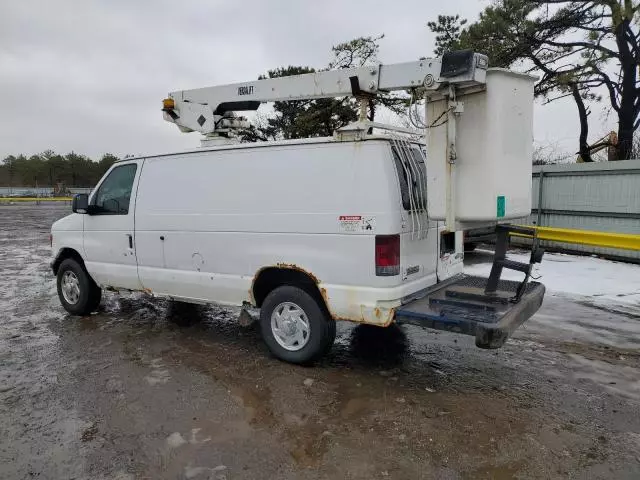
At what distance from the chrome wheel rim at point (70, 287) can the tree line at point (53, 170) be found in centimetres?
6049

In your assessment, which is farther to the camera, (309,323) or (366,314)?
(309,323)

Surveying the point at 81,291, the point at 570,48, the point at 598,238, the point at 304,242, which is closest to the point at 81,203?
the point at 81,291

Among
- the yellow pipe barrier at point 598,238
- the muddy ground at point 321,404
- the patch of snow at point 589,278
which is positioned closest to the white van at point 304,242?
the muddy ground at point 321,404

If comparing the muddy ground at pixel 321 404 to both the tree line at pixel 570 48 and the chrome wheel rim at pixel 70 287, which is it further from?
the tree line at pixel 570 48

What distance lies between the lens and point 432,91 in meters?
4.24

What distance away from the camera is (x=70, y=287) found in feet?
22.5

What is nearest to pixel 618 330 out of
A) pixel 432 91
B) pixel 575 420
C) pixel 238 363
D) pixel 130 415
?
pixel 575 420

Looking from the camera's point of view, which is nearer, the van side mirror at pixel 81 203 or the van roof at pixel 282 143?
the van roof at pixel 282 143

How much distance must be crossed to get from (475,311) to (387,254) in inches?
34.7

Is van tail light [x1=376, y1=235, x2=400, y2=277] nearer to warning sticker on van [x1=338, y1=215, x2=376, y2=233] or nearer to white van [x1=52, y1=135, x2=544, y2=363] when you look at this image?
white van [x1=52, y1=135, x2=544, y2=363]

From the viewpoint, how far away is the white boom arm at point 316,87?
4.01m

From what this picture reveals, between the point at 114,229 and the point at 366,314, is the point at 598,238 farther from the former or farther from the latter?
the point at 114,229

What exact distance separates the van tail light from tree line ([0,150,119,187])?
2539 inches

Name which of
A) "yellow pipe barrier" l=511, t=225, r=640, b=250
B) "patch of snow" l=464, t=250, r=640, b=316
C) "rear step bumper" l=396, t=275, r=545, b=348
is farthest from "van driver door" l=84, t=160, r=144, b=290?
"patch of snow" l=464, t=250, r=640, b=316
